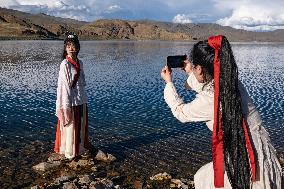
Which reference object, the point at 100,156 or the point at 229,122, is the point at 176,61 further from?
the point at 100,156

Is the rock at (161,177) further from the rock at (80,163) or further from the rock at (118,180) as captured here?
the rock at (80,163)

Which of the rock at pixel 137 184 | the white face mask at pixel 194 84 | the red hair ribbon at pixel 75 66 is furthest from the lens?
the red hair ribbon at pixel 75 66

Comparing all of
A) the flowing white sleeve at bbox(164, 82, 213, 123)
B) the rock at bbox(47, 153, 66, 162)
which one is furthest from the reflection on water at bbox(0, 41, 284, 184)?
the flowing white sleeve at bbox(164, 82, 213, 123)

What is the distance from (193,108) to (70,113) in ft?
20.2

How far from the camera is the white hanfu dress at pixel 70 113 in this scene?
9.38 metres

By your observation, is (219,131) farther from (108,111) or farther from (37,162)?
(108,111)

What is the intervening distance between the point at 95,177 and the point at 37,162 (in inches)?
74.8

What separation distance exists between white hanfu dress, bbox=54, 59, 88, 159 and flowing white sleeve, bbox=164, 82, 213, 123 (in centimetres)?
576

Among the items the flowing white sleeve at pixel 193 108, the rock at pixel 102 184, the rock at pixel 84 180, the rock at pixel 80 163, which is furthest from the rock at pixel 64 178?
the flowing white sleeve at pixel 193 108

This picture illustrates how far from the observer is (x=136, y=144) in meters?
12.1

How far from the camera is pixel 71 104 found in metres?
9.50

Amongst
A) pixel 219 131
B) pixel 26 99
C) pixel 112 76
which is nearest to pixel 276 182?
pixel 219 131

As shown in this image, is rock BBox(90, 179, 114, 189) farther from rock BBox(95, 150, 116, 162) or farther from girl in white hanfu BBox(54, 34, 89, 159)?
rock BBox(95, 150, 116, 162)

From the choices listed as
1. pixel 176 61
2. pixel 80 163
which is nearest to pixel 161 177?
pixel 80 163
